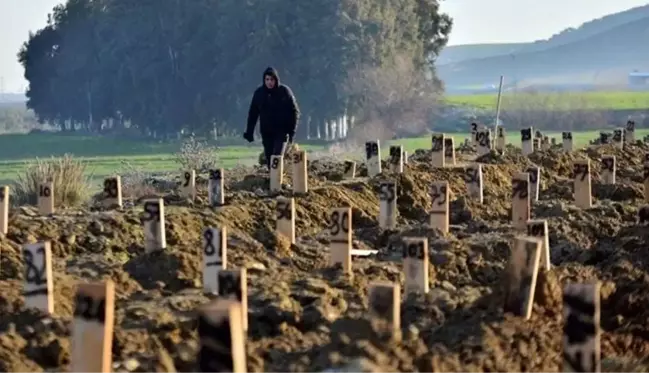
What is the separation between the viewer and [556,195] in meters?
17.0

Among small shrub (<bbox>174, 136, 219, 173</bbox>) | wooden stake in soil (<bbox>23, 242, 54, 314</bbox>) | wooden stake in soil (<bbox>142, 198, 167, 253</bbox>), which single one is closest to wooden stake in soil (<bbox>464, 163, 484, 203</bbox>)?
wooden stake in soil (<bbox>142, 198, 167, 253</bbox>)

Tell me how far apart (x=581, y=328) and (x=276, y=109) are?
41.5ft

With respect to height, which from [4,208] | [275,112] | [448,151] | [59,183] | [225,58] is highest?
[225,58]

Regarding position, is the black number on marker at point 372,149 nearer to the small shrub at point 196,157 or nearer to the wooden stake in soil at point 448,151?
the wooden stake in soil at point 448,151

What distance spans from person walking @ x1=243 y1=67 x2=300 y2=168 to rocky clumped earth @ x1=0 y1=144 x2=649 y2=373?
6.02 ft

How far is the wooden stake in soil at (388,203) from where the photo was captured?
40.1ft

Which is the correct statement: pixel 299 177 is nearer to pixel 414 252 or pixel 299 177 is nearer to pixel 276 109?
pixel 276 109

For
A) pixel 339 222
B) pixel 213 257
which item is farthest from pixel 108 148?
pixel 213 257

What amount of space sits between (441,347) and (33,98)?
7452 cm

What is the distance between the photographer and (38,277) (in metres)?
8.23

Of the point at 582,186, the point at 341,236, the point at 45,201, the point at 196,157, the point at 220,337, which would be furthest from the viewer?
the point at 196,157

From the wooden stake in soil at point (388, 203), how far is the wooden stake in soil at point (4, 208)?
3052mm

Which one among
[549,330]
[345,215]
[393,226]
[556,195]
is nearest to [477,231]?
[393,226]

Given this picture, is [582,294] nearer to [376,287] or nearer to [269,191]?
[376,287]
